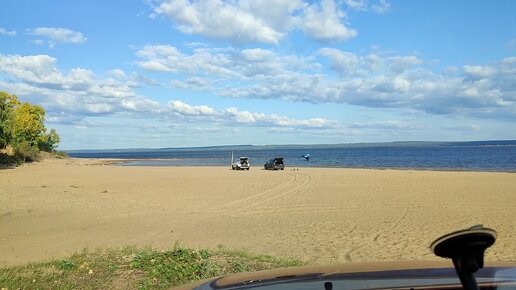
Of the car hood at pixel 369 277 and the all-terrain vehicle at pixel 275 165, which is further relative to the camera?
the all-terrain vehicle at pixel 275 165

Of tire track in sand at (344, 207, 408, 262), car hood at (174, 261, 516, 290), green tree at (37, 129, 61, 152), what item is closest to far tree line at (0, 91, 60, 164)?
green tree at (37, 129, 61, 152)

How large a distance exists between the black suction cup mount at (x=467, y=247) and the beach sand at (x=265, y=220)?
280 inches

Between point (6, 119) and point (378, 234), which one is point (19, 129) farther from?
point (378, 234)

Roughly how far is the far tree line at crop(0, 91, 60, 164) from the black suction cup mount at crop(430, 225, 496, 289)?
43.2 meters

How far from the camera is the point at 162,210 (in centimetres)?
1767

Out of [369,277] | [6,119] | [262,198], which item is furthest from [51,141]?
[369,277]

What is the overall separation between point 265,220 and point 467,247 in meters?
13.5

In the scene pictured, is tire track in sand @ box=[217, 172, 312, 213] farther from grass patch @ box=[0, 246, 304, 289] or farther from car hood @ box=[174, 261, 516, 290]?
car hood @ box=[174, 261, 516, 290]

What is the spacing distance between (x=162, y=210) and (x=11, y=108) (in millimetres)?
30676

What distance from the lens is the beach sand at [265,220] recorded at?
10555mm

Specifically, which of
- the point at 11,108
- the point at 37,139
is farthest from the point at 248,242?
the point at 37,139

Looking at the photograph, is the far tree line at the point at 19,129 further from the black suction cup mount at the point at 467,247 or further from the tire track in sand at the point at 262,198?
the black suction cup mount at the point at 467,247

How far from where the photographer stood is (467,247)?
5.76 ft

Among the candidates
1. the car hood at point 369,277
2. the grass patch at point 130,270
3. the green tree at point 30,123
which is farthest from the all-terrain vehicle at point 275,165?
the car hood at point 369,277
